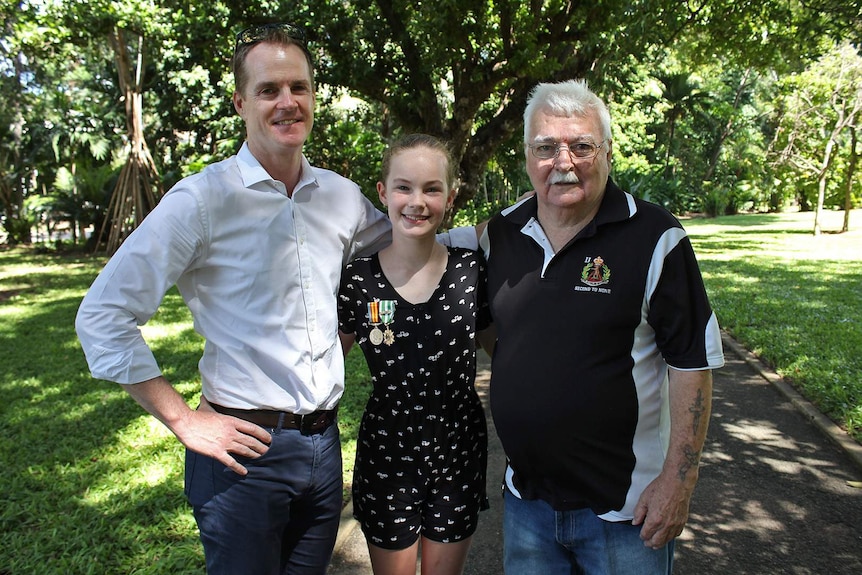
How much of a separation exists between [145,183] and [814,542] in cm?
1556

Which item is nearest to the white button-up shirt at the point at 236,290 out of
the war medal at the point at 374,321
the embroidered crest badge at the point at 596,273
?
the war medal at the point at 374,321

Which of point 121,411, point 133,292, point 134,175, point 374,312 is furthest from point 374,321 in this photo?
point 134,175

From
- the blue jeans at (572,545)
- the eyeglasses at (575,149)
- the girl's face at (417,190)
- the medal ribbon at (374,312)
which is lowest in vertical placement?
the blue jeans at (572,545)

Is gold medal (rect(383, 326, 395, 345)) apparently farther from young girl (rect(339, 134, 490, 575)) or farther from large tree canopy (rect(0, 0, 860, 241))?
→ large tree canopy (rect(0, 0, 860, 241))

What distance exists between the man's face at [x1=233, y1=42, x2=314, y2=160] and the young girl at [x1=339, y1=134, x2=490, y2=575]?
0.40 m

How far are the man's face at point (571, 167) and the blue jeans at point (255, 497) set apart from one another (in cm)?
118

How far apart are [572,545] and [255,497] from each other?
1063 millimetres

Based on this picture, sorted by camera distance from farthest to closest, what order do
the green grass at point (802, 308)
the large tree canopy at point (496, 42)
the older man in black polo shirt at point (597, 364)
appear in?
the large tree canopy at point (496, 42)
the green grass at point (802, 308)
the older man in black polo shirt at point (597, 364)

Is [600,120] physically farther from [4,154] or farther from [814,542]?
[4,154]

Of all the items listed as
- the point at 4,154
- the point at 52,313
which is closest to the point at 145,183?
the point at 52,313

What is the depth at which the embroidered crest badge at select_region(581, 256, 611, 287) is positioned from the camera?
2.05 m

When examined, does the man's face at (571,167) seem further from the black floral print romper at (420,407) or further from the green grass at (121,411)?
the green grass at (121,411)

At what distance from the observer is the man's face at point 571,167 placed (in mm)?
2150

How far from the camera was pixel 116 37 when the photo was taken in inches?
536
